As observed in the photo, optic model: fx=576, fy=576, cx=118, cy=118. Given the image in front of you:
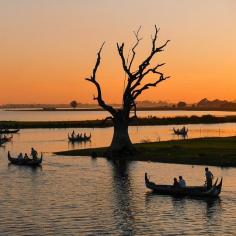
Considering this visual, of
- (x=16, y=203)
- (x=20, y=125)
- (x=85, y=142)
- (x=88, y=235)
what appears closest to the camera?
(x=88, y=235)

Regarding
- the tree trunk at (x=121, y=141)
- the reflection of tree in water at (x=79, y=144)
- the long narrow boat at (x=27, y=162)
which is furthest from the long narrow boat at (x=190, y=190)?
the reflection of tree in water at (x=79, y=144)

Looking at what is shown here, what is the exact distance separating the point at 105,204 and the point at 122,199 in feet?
8.30

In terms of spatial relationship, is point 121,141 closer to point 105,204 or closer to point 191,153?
point 191,153

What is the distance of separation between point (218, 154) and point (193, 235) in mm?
38716

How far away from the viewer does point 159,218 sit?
Answer: 3744 cm

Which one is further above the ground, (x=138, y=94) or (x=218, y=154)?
(x=138, y=94)

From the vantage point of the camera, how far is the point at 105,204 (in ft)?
139

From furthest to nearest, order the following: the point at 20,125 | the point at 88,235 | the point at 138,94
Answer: the point at 20,125, the point at 138,94, the point at 88,235

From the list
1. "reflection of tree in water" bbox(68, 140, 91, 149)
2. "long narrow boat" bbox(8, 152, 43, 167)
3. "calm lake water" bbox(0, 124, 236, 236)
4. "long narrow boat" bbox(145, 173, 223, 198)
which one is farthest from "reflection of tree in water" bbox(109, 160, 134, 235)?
"reflection of tree in water" bbox(68, 140, 91, 149)

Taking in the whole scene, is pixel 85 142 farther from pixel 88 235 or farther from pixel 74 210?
pixel 88 235

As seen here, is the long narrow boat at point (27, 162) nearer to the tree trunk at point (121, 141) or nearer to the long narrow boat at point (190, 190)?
the tree trunk at point (121, 141)

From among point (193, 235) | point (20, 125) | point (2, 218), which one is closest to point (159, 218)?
point (193, 235)

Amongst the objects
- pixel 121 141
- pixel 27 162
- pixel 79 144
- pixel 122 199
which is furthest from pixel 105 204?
pixel 79 144

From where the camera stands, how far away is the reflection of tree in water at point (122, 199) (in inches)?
1396
